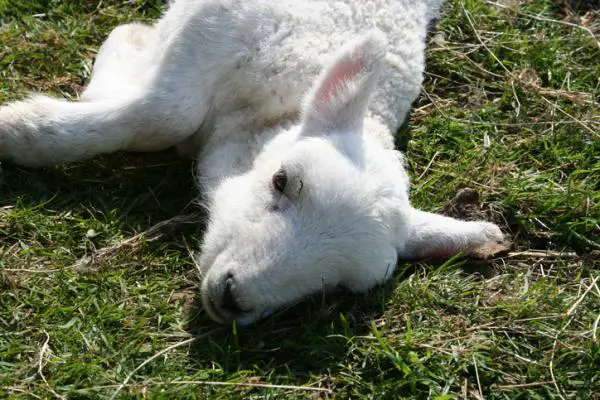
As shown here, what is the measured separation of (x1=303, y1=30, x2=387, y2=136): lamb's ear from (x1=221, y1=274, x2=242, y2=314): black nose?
1166mm

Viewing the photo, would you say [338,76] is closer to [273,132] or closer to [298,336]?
[273,132]

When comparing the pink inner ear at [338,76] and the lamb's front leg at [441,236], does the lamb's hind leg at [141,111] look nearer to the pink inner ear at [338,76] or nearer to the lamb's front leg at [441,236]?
A: the pink inner ear at [338,76]

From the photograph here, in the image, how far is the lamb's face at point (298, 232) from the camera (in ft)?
13.4

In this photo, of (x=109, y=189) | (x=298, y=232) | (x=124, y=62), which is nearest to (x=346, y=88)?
(x=298, y=232)

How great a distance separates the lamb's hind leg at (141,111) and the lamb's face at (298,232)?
2.29ft

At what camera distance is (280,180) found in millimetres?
4418

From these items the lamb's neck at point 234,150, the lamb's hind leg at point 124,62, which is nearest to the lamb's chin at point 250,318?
the lamb's neck at point 234,150

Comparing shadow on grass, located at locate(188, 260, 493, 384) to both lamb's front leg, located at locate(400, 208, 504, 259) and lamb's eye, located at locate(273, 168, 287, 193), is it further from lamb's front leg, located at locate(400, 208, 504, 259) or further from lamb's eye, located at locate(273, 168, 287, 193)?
lamb's eye, located at locate(273, 168, 287, 193)

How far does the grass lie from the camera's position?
4070mm

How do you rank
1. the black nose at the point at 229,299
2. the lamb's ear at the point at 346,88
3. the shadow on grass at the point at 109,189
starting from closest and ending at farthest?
1. the black nose at the point at 229,299
2. the lamb's ear at the point at 346,88
3. the shadow on grass at the point at 109,189

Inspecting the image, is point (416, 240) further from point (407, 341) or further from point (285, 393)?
point (285, 393)

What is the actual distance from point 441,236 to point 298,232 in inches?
43.1

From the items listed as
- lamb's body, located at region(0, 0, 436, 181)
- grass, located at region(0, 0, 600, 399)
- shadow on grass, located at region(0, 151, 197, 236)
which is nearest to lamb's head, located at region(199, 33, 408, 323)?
grass, located at region(0, 0, 600, 399)

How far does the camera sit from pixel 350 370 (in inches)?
165
